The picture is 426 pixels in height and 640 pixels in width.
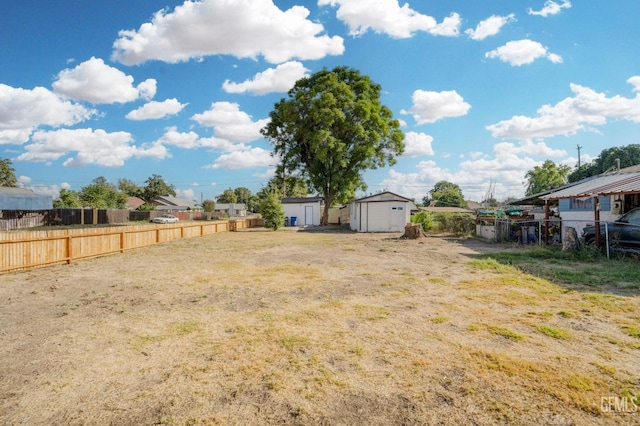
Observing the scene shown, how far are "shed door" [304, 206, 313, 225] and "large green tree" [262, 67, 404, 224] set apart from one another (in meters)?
1.93

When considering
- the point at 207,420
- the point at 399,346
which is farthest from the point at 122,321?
the point at 399,346

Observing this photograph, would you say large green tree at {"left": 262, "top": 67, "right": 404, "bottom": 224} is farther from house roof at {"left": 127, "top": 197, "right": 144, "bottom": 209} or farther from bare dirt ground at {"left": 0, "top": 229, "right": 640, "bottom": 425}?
house roof at {"left": 127, "top": 197, "right": 144, "bottom": 209}

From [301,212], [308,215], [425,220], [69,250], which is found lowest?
[69,250]

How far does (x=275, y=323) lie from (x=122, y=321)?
8.08 ft

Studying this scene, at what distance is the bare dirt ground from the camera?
3080 mm

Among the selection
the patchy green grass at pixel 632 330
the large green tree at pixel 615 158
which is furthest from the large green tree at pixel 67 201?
the large green tree at pixel 615 158

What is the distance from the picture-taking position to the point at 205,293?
7414 millimetres

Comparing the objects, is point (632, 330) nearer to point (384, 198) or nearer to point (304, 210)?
point (384, 198)

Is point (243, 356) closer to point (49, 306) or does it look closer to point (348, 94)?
point (49, 306)

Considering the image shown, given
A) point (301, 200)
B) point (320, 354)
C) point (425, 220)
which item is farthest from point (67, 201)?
point (320, 354)

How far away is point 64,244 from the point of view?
11.6 metres

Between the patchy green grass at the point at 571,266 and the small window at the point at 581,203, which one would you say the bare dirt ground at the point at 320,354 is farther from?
the small window at the point at 581,203

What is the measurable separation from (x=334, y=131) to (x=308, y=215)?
32.6 ft

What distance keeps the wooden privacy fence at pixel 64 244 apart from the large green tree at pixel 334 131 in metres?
18.7
